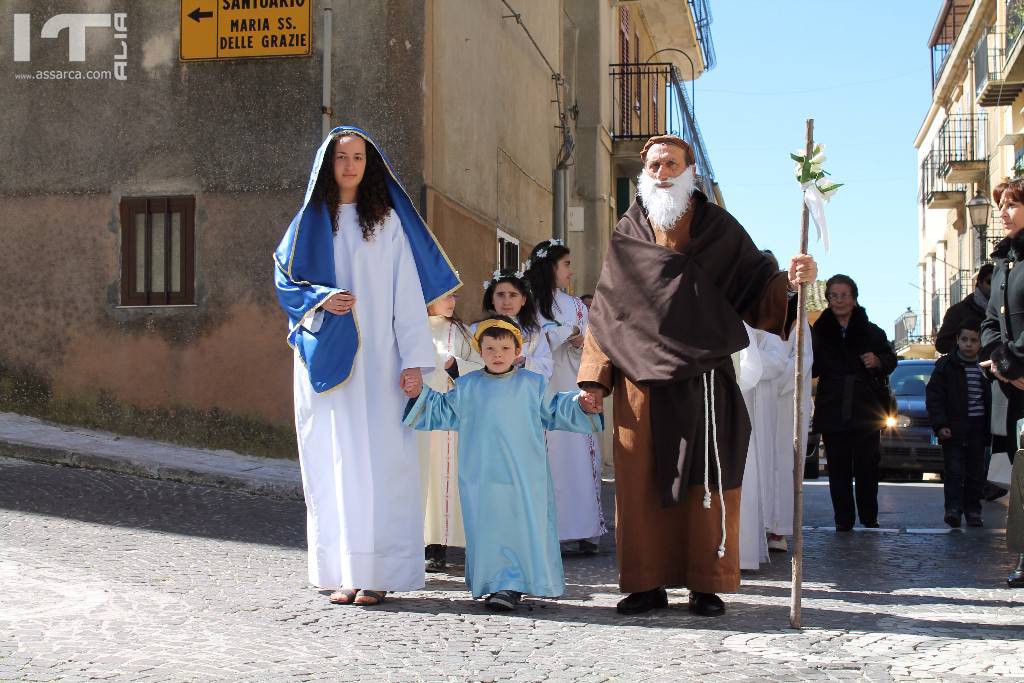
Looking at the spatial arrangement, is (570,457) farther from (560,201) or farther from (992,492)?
(560,201)

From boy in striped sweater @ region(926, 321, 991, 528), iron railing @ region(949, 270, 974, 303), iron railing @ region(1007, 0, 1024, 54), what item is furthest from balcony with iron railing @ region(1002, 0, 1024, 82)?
boy in striped sweater @ region(926, 321, 991, 528)

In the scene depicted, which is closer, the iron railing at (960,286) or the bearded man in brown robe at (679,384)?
the bearded man in brown robe at (679,384)

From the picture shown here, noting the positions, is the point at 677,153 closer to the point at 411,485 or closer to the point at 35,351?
the point at 411,485

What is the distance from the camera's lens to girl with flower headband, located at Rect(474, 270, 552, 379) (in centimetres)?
834

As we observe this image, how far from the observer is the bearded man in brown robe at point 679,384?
6020 mm

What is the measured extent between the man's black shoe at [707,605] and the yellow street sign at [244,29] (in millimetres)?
7877

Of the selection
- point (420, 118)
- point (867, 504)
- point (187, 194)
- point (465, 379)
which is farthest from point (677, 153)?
point (187, 194)

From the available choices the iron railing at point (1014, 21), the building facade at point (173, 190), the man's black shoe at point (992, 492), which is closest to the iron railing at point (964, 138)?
the iron railing at point (1014, 21)

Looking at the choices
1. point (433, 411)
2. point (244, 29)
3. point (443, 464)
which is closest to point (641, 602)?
point (433, 411)

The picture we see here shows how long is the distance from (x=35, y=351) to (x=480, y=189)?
480 cm

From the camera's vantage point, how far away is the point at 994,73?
2833 cm

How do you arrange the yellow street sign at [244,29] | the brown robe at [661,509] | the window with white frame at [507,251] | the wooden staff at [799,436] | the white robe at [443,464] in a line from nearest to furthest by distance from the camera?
the wooden staff at [799,436] → the brown robe at [661,509] → the white robe at [443,464] → the yellow street sign at [244,29] → the window with white frame at [507,251]

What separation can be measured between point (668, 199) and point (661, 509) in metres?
1.40

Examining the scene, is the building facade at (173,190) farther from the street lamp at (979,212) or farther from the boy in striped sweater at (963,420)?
the street lamp at (979,212)
